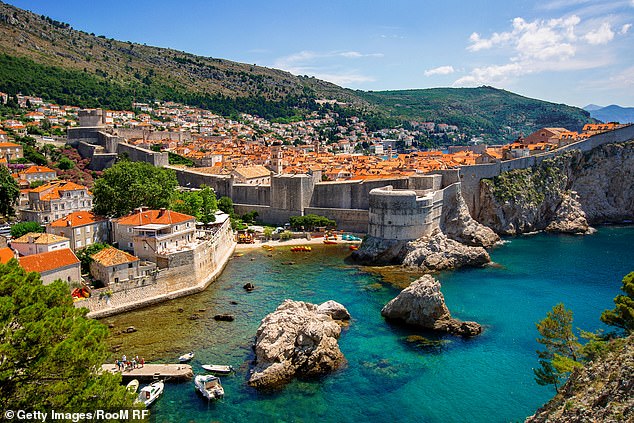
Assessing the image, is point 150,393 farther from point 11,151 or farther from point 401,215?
point 11,151

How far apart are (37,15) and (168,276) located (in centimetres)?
10226

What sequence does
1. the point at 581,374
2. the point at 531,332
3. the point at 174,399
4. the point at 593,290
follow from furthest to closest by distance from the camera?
the point at 593,290 < the point at 531,332 < the point at 174,399 < the point at 581,374

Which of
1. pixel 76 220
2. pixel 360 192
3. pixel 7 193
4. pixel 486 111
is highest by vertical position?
pixel 486 111

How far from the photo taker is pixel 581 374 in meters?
8.07

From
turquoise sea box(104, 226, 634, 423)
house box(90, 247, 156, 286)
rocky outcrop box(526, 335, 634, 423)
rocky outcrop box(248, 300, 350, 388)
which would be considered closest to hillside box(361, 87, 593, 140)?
turquoise sea box(104, 226, 634, 423)

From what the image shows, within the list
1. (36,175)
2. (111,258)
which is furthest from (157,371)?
(36,175)

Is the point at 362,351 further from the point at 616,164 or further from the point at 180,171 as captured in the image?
the point at 616,164

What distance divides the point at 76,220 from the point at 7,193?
6.03 m

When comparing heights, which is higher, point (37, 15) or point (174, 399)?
point (37, 15)

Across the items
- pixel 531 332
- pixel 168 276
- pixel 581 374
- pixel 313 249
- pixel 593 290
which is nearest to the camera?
pixel 581 374

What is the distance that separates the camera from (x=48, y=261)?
60.4 feet

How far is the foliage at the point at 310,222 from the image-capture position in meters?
34.0

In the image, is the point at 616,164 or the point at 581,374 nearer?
the point at 581,374

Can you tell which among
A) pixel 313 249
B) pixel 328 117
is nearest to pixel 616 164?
pixel 313 249
